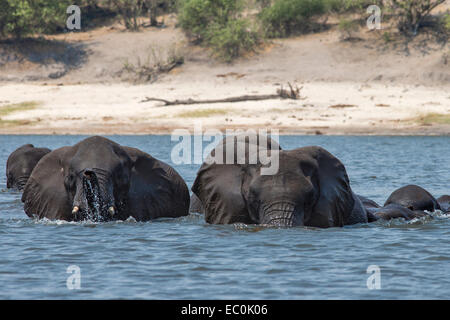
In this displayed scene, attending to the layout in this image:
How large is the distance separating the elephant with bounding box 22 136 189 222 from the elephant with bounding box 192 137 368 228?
1076mm

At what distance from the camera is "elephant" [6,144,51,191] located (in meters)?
16.9

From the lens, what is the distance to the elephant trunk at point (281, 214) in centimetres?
945

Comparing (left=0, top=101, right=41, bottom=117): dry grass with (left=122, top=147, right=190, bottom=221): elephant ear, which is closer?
(left=122, top=147, right=190, bottom=221): elephant ear

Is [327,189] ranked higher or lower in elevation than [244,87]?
higher

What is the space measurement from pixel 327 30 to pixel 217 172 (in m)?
33.6

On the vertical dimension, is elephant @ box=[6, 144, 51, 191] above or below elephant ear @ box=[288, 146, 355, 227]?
below

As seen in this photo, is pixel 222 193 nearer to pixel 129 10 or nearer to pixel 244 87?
pixel 244 87

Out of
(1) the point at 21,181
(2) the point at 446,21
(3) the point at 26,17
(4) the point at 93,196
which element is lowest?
(1) the point at 21,181

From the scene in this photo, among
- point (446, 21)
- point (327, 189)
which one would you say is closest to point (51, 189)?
point (327, 189)

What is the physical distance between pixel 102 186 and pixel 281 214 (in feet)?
7.28

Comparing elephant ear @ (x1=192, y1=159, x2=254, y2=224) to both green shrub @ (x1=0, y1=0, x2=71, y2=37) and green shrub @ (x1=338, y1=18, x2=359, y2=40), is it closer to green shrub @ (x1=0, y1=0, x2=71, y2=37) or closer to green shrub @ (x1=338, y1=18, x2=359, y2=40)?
green shrub @ (x1=338, y1=18, x2=359, y2=40)

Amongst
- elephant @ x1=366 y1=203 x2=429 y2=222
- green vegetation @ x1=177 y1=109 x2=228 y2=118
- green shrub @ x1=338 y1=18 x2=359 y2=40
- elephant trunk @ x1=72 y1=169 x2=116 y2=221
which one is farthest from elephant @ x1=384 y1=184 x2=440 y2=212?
green shrub @ x1=338 y1=18 x2=359 y2=40

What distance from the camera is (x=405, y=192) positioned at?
44.1ft

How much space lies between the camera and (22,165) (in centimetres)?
1703
